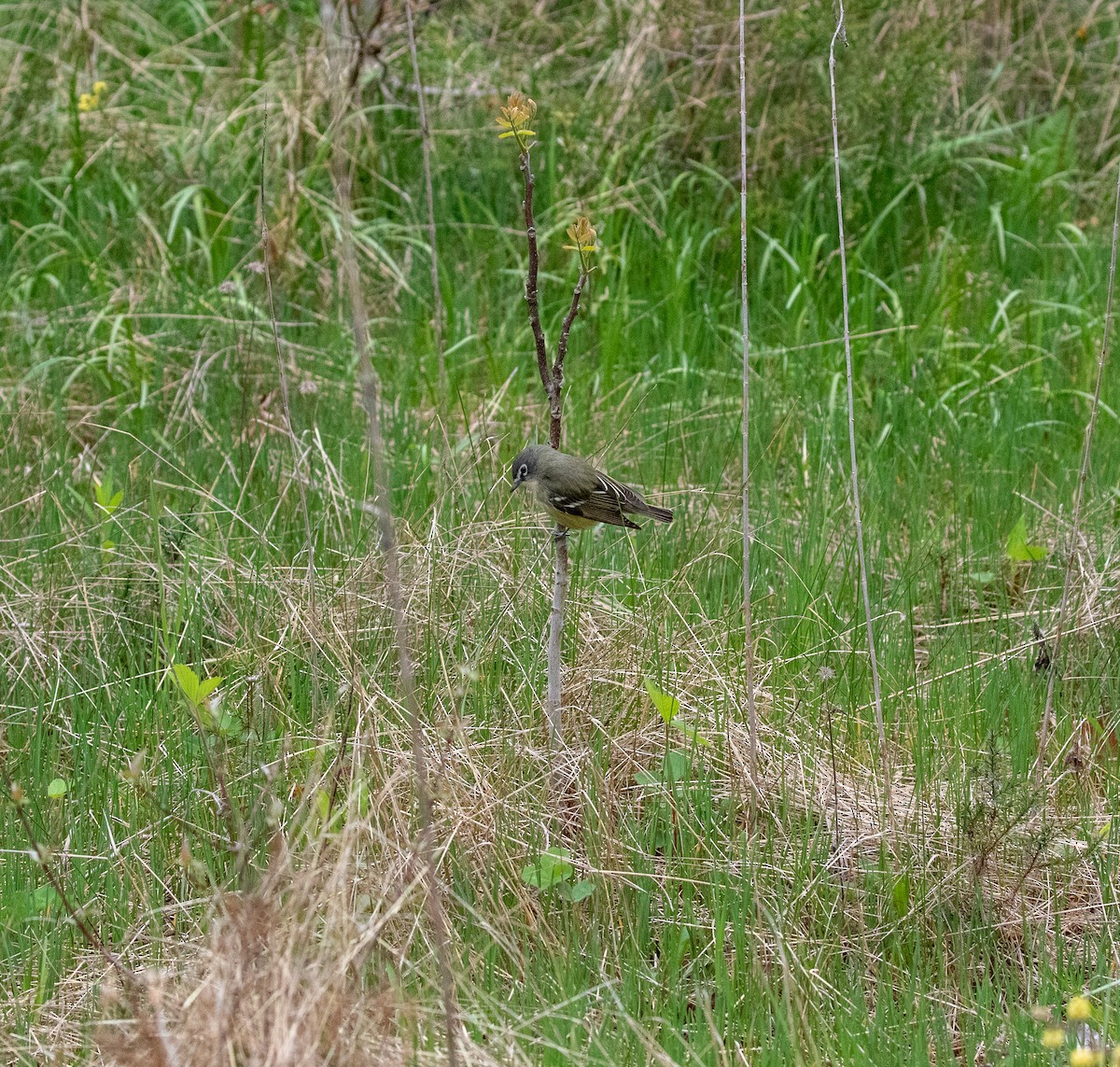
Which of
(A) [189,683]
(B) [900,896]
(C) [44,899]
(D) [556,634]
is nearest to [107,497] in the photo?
(A) [189,683]

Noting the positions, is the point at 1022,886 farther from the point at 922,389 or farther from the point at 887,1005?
the point at 922,389

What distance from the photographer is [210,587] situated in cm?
363

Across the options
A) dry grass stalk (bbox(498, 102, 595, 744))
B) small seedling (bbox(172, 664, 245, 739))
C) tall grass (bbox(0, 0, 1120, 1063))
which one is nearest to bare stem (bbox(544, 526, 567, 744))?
dry grass stalk (bbox(498, 102, 595, 744))

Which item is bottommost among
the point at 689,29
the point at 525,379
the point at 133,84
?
the point at 525,379

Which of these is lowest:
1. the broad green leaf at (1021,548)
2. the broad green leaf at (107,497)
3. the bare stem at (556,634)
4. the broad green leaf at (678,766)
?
the broad green leaf at (107,497)

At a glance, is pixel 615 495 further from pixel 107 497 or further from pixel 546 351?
pixel 107 497

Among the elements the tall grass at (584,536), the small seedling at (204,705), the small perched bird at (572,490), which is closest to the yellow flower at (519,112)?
the small perched bird at (572,490)

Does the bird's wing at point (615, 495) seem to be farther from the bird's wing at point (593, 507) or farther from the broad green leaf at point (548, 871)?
the broad green leaf at point (548, 871)

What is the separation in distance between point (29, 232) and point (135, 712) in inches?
138

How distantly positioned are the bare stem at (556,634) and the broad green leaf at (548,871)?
0.90 feet

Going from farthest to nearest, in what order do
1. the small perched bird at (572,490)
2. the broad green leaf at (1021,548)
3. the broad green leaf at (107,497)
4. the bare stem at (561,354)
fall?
1. the broad green leaf at (107,497)
2. the broad green leaf at (1021,548)
3. the small perched bird at (572,490)
4. the bare stem at (561,354)

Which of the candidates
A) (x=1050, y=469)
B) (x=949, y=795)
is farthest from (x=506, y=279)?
(x=949, y=795)

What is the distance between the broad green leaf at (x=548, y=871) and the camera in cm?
263

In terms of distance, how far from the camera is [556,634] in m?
2.70
